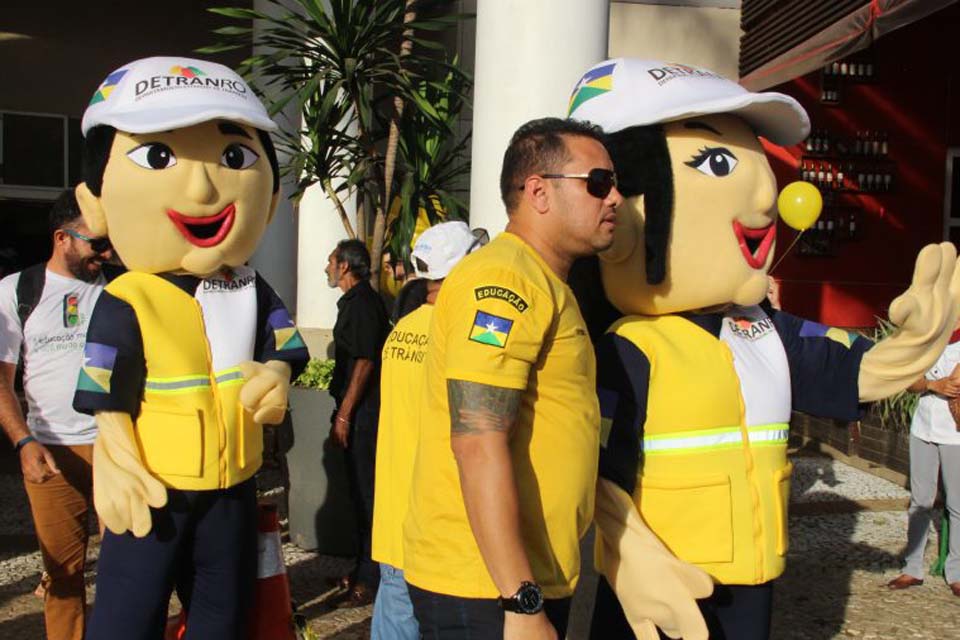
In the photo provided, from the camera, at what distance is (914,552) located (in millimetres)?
5707

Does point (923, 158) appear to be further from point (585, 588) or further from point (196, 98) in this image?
point (196, 98)

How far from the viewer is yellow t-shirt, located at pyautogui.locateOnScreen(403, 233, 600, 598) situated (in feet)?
7.47

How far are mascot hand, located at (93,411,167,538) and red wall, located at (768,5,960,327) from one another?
8.75 m

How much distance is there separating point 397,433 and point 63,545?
151cm

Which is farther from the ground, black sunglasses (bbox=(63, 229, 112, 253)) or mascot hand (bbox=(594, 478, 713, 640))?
black sunglasses (bbox=(63, 229, 112, 253))

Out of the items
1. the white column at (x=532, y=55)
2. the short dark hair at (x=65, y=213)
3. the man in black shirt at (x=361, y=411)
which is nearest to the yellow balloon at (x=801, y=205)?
the white column at (x=532, y=55)

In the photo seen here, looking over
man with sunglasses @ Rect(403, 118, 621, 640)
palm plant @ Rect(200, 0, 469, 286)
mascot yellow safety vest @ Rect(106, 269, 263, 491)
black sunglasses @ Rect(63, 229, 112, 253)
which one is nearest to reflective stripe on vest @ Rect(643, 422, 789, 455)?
man with sunglasses @ Rect(403, 118, 621, 640)

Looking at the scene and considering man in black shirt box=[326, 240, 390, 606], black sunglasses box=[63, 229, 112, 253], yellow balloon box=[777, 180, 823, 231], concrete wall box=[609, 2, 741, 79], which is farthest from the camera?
concrete wall box=[609, 2, 741, 79]

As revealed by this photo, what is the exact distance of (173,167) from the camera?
10.7 feet

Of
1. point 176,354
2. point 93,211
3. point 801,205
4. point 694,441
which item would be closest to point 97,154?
point 93,211

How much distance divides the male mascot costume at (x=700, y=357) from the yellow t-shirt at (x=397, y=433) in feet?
2.80

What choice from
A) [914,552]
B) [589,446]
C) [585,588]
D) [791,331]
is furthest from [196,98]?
[914,552]

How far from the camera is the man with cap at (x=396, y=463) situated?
11.9 ft

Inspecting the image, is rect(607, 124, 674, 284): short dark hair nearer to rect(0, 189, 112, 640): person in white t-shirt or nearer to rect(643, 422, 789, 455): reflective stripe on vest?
rect(643, 422, 789, 455): reflective stripe on vest
